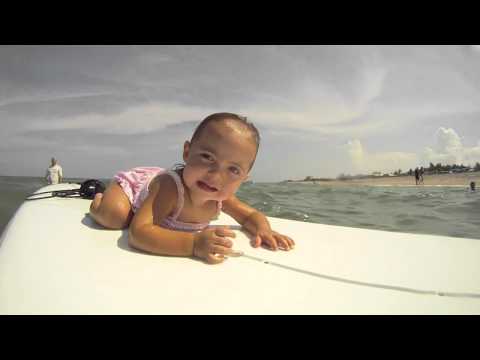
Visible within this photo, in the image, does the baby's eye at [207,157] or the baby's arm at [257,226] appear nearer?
the baby's eye at [207,157]

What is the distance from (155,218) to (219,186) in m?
0.33

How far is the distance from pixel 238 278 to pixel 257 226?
1.76 feet

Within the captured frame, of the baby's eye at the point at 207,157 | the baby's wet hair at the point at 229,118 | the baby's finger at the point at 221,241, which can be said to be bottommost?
the baby's finger at the point at 221,241

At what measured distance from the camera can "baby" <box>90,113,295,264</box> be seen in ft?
3.14

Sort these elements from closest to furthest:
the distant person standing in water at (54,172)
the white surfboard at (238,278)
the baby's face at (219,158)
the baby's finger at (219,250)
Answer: the white surfboard at (238,278) → the baby's finger at (219,250) → the baby's face at (219,158) → the distant person standing in water at (54,172)

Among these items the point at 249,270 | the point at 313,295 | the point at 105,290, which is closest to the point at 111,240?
the point at 105,290

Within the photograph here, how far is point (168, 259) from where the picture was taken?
0.93 m

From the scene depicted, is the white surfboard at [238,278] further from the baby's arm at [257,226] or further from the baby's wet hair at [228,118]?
the baby's wet hair at [228,118]

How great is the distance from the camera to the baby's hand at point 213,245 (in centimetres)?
90

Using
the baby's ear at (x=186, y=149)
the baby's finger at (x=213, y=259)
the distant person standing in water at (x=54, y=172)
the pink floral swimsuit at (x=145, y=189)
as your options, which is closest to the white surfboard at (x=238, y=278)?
the baby's finger at (x=213, y=259)

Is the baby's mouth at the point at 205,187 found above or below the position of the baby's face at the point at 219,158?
below

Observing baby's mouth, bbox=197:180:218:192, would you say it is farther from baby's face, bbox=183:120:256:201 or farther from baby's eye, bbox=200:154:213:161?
baby's eye, bbox=200:154:213:161

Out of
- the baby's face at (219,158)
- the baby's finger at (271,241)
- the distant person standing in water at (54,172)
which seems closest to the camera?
the baby's face at (219,158)
